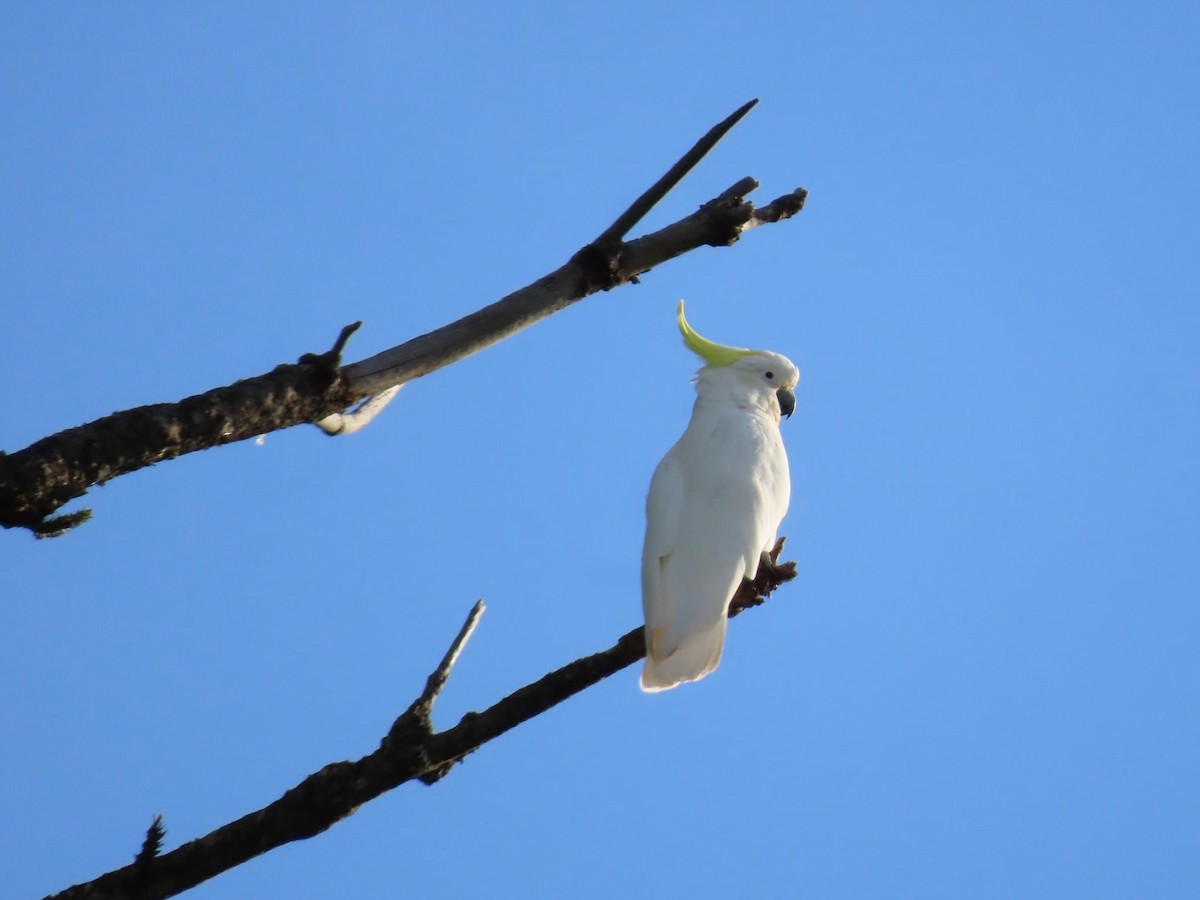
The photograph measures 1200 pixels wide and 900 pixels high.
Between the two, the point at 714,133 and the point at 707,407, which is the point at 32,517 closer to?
the point at 714,133

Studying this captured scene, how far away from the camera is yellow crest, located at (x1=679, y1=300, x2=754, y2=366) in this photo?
492 cm

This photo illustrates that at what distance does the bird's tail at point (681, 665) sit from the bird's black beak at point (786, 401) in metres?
1.94

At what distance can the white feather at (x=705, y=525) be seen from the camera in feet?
11.0

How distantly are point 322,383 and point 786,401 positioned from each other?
10.6 ft

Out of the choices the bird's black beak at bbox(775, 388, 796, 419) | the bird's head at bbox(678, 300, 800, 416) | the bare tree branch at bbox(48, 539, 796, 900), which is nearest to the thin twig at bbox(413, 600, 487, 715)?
the bare tree branch at bbox(48, 539, 796, 900)

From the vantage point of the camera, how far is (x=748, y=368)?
4.87 metres

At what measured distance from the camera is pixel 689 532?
371 centimetres

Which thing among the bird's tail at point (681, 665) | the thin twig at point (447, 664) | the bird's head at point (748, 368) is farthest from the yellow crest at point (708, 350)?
the thin twig at point (447, 664)

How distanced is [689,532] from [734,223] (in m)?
1.46

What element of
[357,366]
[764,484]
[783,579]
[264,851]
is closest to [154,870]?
[264,851]

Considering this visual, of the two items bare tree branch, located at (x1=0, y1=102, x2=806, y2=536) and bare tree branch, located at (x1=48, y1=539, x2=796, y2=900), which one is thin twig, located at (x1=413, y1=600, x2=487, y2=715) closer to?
bare tree branch, located at (x1=48, y1=539, x2=796, y2=900)

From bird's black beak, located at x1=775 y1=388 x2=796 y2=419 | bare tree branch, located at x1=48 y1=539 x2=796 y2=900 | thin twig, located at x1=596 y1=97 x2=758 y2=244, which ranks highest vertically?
bird's black beak, located at x1=775 y1=388 x2=796 y2=419

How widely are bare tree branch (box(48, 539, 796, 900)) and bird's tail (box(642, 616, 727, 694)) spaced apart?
660mm

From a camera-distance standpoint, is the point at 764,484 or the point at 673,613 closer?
the point at 673,613
